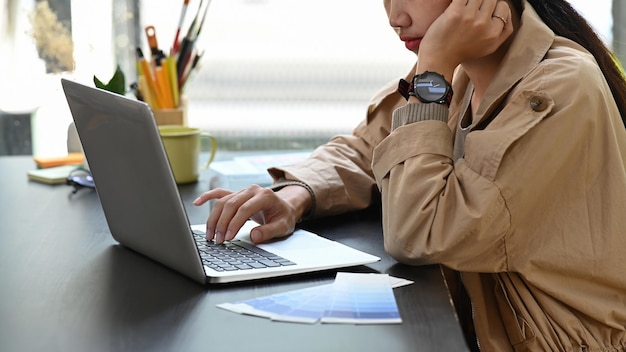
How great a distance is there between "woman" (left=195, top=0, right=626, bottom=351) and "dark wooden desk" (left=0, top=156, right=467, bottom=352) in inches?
3.2

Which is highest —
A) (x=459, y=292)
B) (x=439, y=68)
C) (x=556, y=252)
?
(x=439, y=68)

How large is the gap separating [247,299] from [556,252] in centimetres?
39

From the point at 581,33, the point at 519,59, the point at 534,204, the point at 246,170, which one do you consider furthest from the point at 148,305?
the point at 246,170

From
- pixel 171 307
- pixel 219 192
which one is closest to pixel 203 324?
pixel 171 307

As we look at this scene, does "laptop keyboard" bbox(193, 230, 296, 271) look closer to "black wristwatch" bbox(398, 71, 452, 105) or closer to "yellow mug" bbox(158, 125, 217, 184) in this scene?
"black wristwatch" bbox(398, 71, 452, 105)

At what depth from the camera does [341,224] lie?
135 centimetres

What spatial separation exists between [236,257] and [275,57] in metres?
1.44

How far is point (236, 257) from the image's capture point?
42.5 inches

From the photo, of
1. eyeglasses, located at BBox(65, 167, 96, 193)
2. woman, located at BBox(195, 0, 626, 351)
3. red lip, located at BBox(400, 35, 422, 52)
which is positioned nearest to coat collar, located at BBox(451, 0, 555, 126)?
woman, located at BBox(195, 0, 626, 351)

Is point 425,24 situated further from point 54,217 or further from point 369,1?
point 369,1

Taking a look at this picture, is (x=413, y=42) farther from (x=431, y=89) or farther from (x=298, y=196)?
(x=298, y=196)

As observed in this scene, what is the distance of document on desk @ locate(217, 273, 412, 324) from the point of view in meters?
0.88

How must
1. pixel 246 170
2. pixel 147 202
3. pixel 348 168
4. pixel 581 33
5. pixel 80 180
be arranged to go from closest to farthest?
pixel 147 202 < pixel 581 33 < pixel 348 168 < pixel 80 180 < pixel 246 170

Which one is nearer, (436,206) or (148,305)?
(148,305)
